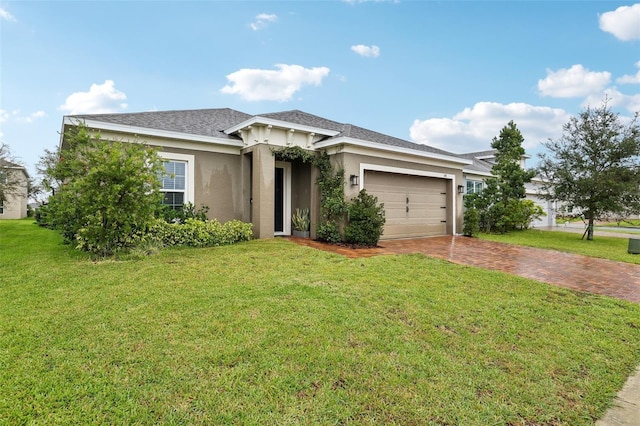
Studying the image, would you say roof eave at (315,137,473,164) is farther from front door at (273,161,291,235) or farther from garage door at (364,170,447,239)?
front door at (273,161,291,235)

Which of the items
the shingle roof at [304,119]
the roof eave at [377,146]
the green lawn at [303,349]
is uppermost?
the shingle roof at [304,119]

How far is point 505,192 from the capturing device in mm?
16844

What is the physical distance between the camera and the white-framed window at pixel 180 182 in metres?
10.1

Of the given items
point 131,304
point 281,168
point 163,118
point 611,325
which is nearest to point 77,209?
point 131,304

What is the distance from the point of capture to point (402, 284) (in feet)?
18.2

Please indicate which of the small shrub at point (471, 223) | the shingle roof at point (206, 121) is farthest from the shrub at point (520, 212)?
the shingle roof at point (206, 121)

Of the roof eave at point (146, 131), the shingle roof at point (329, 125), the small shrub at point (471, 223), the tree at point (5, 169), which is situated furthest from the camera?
the tree at point (5, 169)

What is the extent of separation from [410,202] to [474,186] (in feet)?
26.9

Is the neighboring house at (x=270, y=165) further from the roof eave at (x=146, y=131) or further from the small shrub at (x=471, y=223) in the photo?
the small shrub at (x=471, y=223)

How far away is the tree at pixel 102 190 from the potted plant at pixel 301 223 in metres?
5.18

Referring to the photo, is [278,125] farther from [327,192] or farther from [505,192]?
[505,192]

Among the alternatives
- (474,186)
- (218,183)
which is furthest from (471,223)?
(218,183)

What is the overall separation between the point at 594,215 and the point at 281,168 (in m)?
14.3

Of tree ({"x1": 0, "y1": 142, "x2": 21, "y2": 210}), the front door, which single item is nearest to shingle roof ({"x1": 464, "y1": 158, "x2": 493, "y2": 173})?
the front door
